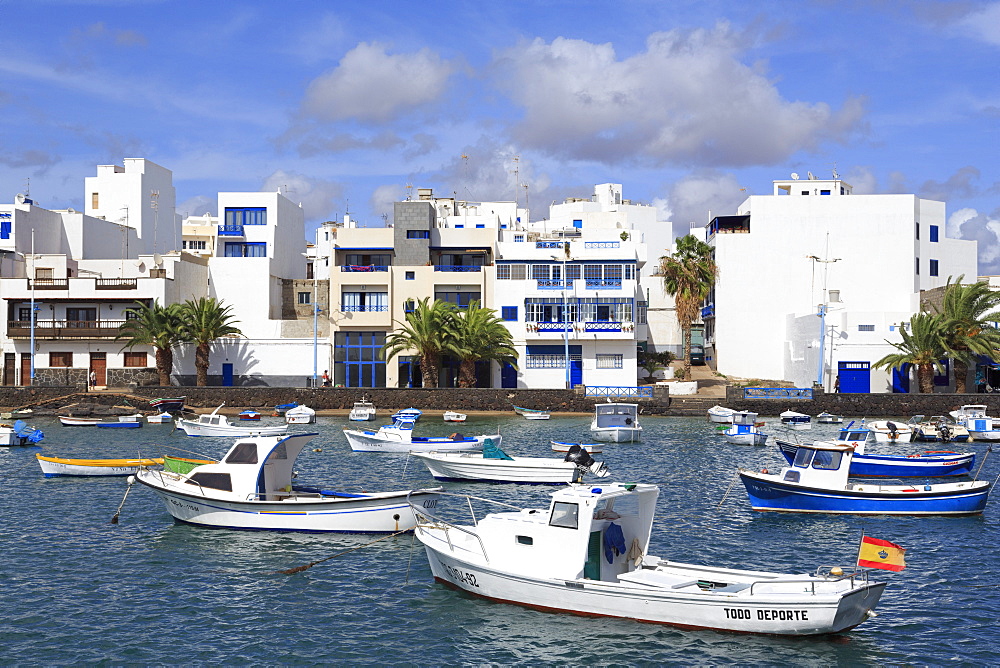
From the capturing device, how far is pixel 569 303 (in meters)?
84.7

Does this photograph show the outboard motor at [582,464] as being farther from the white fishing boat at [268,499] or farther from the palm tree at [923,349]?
the palm tree at [923,349]

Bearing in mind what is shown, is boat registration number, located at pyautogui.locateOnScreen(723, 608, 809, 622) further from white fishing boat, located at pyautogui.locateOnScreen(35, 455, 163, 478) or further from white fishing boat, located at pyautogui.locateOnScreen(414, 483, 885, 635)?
white fishing boat, located at pyautogui.locateOnScreen(35, 455, 163, 478)

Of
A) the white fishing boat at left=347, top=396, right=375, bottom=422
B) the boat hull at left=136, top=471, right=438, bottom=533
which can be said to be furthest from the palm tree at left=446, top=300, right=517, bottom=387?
the boat hull at left=136, top=471, right=438, bottom=533

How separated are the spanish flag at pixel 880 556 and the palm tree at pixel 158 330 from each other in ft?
234

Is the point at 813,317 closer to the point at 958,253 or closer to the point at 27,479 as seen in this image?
the point at 958,253

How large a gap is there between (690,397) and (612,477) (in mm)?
37946

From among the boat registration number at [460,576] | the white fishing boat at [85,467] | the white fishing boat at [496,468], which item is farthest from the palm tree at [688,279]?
the boat registration number at [460,576]

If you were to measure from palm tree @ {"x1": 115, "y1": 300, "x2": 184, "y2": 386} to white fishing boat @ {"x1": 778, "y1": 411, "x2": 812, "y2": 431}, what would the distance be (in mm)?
51898

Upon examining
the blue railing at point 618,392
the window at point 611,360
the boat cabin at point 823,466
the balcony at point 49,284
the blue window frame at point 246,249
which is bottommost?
the boat cabin at point 823,466

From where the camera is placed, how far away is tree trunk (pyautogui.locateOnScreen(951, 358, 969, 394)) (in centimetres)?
7981

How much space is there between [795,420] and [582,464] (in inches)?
1544

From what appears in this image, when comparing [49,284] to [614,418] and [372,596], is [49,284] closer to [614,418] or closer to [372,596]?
[614,418]

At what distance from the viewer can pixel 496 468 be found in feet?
143

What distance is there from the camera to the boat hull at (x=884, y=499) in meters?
34.3
